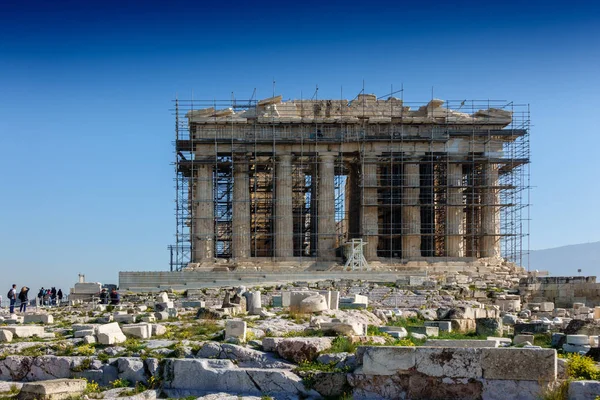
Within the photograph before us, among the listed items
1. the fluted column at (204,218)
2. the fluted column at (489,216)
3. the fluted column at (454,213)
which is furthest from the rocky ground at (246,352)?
the fluted column at (489,216)

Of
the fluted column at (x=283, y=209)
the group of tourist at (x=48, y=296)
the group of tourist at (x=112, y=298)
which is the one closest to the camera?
the group of tourist at (x=112, y=298)

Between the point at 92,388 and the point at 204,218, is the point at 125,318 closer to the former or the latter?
the point at 92,388

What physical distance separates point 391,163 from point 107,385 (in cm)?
3760

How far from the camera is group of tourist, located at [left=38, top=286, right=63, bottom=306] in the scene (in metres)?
40.7

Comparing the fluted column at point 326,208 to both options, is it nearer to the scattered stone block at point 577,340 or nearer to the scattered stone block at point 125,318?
the scattered stone block at point 125,318

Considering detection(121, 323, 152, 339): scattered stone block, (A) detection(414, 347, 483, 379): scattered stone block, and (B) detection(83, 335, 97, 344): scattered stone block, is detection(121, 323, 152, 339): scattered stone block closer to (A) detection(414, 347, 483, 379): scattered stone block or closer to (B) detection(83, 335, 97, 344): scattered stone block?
(B) detection(83, 335, 97, 344): scattered stone block

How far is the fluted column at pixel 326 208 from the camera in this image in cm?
5162

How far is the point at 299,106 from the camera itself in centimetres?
5266

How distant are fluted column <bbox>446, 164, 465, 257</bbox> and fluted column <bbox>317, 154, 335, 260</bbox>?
714 centimetres

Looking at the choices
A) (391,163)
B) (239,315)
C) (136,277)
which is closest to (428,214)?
(391,163)

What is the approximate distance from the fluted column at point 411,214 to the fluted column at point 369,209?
70.5 inches

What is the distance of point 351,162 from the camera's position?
179ft

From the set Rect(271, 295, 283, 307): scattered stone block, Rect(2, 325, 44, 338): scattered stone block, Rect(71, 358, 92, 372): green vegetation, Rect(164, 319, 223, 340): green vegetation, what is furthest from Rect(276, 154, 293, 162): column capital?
Rect(71, 358, 92, 372): green vegetation

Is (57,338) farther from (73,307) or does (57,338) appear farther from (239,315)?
(73,307)
